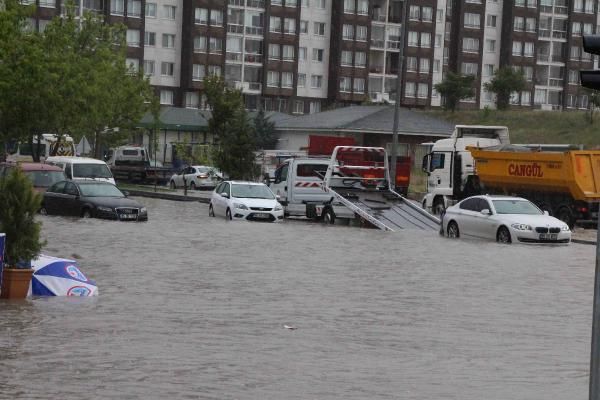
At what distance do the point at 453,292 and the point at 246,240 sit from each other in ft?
38.4

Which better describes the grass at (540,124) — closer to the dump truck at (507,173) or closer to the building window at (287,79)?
the building window at (287,79)

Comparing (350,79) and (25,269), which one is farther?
(350,79)

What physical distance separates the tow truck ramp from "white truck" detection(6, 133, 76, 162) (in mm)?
24661

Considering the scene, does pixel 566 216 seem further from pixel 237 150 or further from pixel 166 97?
pixel 166 97

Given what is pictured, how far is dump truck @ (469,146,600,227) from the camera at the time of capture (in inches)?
1650

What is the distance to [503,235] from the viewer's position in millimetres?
34500

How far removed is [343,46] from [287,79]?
6.05 metres

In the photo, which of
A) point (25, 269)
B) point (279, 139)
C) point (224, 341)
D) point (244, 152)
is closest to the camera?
point (224, 341)

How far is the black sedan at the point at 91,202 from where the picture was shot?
126ft

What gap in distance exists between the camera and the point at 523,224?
33969 mm

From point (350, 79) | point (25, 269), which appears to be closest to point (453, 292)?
point (25, 269)

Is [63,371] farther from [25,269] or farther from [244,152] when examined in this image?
[244,152]

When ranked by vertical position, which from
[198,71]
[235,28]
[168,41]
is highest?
[235,28]

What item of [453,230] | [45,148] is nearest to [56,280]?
[453,230]
